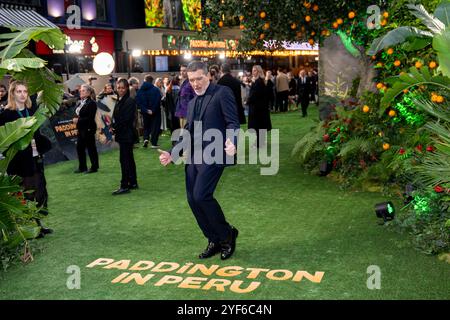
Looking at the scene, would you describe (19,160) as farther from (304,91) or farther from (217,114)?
(304,91)

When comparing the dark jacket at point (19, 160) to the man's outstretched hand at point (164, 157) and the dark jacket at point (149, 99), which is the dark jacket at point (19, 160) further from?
the dark jacket at point (149, 99)

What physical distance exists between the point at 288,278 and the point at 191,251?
143cm

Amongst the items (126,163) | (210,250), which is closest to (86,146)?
(126,163)

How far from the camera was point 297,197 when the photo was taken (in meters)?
9.09

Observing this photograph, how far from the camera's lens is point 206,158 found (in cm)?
606

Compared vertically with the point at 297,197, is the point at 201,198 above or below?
above

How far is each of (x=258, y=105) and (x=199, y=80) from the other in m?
7.44

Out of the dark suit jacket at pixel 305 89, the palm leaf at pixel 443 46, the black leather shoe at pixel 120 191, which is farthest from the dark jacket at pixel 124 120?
the dark suit jacket at pixel 305 89

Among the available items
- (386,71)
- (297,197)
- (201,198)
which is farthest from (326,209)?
(201,198)

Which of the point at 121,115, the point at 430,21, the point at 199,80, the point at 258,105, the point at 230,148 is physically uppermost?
the point at 430,21

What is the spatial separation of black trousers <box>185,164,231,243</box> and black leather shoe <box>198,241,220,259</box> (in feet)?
0.21

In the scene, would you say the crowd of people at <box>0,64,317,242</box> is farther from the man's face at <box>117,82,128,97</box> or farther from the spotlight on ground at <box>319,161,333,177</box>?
the spotlight on ground at <box>319,161,333,177</box>

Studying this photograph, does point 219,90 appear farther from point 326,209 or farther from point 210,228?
point 326,209

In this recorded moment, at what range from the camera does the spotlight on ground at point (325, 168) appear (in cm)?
1052
